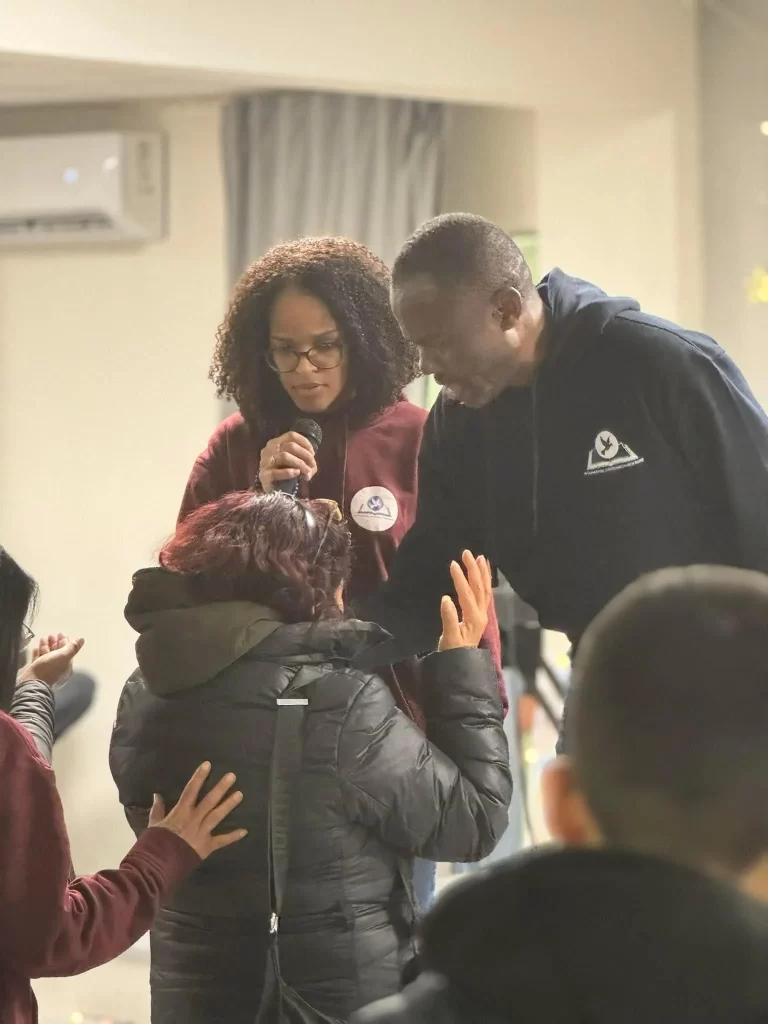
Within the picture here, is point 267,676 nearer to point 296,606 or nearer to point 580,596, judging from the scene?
point 296,606

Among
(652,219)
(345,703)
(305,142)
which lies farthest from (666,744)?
(305,142)

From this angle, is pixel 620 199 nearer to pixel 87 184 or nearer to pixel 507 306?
pixel 507 306

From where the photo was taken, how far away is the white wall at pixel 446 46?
2395mm

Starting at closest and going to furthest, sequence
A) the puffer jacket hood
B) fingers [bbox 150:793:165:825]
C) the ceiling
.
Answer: the puffer jacket hood < fingers [bbox 150:793:165:825] < the ceiling

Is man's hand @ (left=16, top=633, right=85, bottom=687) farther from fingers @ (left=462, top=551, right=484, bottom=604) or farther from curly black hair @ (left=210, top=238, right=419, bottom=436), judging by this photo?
fingers @ (left=462, top=551, right=484, bottom=604)

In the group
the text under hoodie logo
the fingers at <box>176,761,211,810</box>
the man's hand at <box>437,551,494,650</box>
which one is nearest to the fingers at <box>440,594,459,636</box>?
the man's hand at <box>437,551,494,650</box>

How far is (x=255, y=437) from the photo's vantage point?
1867mm

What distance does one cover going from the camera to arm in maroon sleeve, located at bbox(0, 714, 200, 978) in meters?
1.30

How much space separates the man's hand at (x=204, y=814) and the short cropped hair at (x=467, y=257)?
0.72 meters

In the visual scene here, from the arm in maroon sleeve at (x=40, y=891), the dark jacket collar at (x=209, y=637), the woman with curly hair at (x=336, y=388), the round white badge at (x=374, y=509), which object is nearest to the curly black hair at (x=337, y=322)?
the woman with curly hair at (x=336, y=388)

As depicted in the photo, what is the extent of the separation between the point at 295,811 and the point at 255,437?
640 mm

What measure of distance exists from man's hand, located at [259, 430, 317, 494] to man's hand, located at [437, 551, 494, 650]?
28 cm

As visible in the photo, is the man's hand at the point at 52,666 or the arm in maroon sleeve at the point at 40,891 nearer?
the arm in maroon sleeve at the point at 40,891

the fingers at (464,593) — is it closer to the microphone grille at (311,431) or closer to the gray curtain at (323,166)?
the microphone grille at (311,431)
